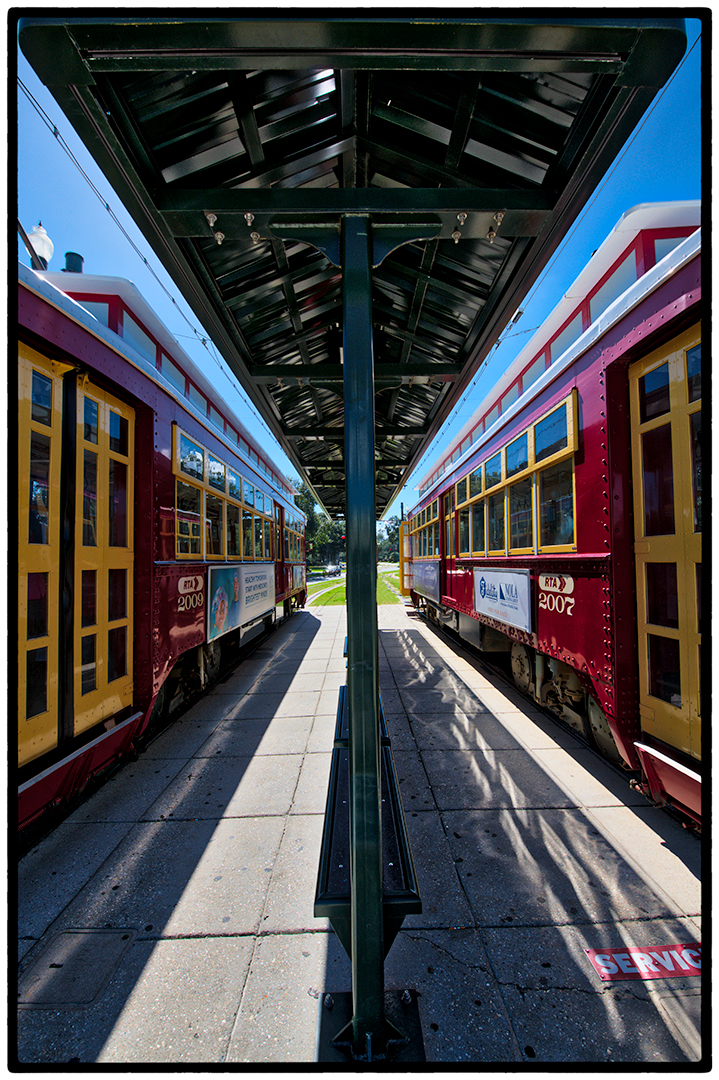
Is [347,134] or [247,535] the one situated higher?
[347,134]

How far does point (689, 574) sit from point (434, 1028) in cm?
223

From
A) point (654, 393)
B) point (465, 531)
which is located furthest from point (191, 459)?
point (465, 531)

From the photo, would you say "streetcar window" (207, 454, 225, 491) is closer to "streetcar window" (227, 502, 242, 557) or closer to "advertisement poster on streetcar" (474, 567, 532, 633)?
"streetcar window" (227, 502, 242, 557)

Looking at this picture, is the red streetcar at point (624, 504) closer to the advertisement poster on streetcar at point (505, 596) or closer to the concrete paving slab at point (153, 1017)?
the advertisement poster on streetcar at point (505, 596)

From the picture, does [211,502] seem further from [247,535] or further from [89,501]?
[89,501]

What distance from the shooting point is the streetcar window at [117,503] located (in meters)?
3.13

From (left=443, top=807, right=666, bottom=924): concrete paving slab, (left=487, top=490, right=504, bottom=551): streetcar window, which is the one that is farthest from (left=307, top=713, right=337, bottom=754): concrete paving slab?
(left=487, top=490, right=504, bottom=551): streetcar window

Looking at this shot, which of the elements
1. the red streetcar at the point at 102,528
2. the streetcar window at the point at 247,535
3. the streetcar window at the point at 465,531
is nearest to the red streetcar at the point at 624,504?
the streetcar window at the point at 465,531

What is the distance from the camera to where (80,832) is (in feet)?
8.96

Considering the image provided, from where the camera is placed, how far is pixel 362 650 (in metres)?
1.62

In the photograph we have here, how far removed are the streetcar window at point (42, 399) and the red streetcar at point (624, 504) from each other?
11.2ft

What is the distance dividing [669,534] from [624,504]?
39 cm

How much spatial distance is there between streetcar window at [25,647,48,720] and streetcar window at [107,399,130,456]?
1.47 meters

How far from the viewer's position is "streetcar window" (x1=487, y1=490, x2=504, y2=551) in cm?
501
